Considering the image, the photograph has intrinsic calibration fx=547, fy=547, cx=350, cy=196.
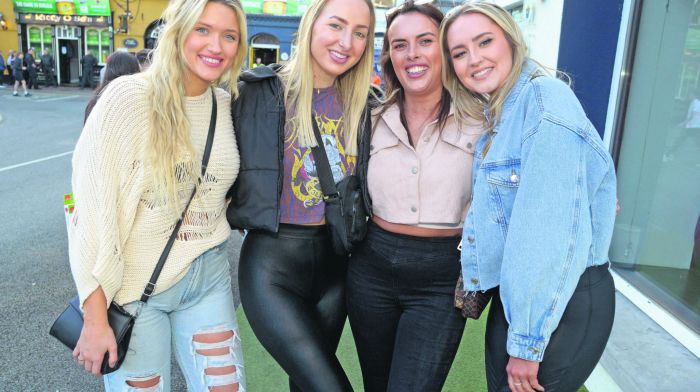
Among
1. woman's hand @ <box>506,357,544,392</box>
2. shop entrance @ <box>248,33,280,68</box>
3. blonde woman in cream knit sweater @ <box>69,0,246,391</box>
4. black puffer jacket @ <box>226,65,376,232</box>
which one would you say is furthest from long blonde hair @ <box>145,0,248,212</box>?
shop entrance @ <box>248,33,280,68</box>

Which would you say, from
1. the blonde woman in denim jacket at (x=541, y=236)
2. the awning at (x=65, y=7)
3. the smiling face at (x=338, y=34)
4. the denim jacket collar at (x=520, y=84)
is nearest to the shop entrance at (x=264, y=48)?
the awning at (x=65, y=7)

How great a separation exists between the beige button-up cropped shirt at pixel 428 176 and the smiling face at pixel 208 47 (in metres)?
0.76

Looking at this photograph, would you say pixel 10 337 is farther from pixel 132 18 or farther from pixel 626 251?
pixel 132 18

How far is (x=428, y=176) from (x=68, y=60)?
30364 millimetres

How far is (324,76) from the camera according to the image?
2459 mm

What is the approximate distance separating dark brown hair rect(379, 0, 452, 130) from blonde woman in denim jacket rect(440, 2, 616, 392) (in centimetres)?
47

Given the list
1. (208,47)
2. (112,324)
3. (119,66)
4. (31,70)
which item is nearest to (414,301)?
(112,324)

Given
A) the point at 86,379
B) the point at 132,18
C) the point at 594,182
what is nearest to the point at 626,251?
the point at 594,182

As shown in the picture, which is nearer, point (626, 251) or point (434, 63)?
point (434, 63)

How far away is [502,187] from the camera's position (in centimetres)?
173

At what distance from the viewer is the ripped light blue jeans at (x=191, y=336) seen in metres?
1.95

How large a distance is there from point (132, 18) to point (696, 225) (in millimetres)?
28144

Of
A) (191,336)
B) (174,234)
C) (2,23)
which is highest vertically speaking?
(2,23)

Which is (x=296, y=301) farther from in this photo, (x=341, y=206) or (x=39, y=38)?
(x=39, y=38)
